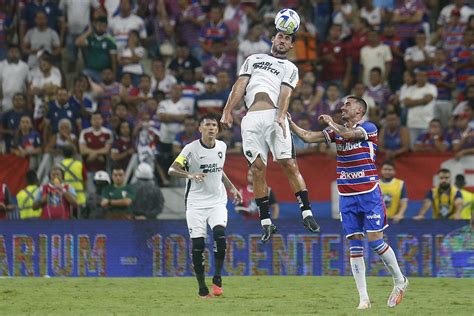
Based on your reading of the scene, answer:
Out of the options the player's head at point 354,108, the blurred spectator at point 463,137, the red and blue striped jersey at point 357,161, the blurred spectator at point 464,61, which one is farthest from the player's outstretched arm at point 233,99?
the blurred spectator at point 464,61

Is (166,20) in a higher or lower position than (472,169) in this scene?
higher

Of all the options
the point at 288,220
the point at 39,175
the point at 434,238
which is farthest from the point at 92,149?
the point at 434,238

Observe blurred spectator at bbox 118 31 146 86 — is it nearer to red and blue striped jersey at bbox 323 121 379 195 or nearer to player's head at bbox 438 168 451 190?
player's head at bbox 438 168 451 190

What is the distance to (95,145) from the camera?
24484 millimetres

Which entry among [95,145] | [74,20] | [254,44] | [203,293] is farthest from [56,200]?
[203,293]

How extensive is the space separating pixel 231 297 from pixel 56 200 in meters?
6.59

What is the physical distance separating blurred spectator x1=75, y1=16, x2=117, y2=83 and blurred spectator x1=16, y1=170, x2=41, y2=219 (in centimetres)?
379

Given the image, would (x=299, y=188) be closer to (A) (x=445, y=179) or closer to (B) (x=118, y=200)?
(A) (x=445, y=179)

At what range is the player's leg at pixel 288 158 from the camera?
1589 cm

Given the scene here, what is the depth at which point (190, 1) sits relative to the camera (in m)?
27.2

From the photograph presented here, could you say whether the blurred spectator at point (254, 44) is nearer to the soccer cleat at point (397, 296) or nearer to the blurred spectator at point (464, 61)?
the blurred spectator at point (464, 61)

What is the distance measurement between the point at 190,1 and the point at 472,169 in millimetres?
7866

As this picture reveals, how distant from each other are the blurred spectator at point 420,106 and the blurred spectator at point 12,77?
26.9 ft

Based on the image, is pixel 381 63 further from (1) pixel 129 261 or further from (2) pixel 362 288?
(2) pixel 362 288
